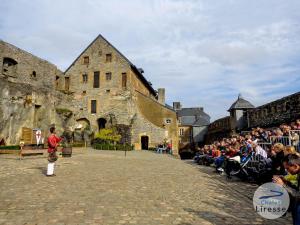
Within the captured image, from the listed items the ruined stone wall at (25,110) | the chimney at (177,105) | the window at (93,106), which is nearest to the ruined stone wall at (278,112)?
the window at (93,106)

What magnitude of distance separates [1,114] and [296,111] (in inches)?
837

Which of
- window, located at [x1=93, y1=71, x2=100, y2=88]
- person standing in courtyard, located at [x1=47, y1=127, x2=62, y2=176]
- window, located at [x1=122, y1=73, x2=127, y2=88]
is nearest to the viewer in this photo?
person standing in courtyard, located at [x1=47, y1=127, x2=62, y2=176]

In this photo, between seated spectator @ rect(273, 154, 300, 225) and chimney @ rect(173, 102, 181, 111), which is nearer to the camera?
seated spectator @ rect(273, 154, 300, 225)

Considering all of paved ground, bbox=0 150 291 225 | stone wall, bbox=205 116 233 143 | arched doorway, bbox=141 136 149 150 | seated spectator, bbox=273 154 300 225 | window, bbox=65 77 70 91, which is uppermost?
window, bbox=65 77 70 91

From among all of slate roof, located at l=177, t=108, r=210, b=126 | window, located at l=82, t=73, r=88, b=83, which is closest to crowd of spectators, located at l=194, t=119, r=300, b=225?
window, located at l=82, t=73, r=88, b=83

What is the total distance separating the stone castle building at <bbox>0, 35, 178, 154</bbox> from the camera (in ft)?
95.2

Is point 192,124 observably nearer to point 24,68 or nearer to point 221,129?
point 221,129

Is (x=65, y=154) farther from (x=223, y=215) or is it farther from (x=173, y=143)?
(x=173, y=143)

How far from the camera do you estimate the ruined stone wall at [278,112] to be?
16628 mm

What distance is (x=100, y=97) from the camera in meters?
34.1

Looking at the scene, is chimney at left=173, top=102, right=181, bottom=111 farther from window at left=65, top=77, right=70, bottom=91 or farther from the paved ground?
the paved ground

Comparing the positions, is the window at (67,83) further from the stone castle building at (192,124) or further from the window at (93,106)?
the stone castle building at (192,124)

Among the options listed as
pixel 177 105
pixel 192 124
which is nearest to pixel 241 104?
pixel 192 124

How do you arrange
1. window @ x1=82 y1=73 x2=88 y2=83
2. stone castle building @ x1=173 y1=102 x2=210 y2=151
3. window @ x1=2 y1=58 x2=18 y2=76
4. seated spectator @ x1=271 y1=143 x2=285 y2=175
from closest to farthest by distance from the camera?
seated spectator @ x1=271 y1=143 x2=285 y2=175 < window @ x1=2 y1=58 x2=18 y2=76 < window @ x1=82 y1=73 x2=88 y2=83 < stone castle building @ x1=173 y1=102 x2=210 y2=151
